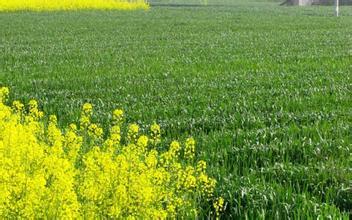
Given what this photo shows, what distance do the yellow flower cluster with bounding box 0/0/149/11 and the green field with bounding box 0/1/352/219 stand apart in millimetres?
23222

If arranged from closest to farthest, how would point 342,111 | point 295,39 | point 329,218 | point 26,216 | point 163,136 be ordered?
point 26,216
point 329,218
point 163,136
point 342,111
point 295,39

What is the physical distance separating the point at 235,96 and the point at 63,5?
42.7m

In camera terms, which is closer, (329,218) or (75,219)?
(75,219)

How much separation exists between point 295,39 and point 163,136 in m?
16.6

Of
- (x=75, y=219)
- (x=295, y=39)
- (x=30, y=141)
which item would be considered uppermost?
(x=30, y=141)

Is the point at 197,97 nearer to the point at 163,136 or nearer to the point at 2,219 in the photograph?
the point at 163,136

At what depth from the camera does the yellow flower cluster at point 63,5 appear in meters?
49.3

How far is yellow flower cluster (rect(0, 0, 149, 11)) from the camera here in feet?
162

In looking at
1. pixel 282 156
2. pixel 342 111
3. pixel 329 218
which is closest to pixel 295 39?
pixel 342 111

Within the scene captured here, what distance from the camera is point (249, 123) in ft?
31.2

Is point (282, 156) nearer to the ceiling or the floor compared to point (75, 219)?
nearer to the floor

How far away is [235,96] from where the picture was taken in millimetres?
11797

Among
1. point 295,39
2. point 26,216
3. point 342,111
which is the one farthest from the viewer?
point 295,39

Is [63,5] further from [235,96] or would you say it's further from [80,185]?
[80,185]
